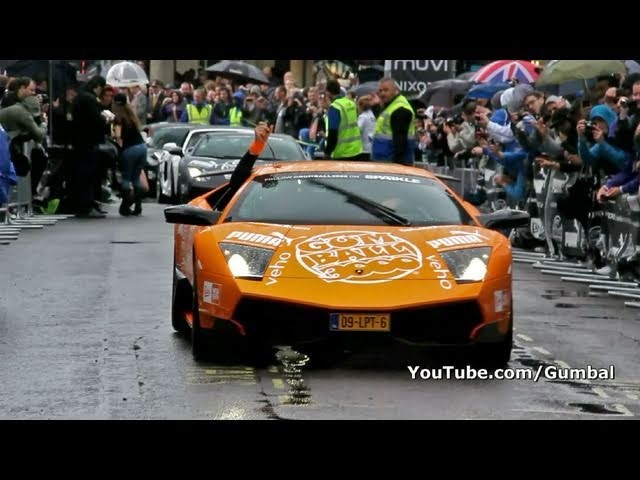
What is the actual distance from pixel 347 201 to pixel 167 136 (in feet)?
74.0

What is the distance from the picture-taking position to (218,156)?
27766 millimetres

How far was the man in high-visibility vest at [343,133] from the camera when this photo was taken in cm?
2294

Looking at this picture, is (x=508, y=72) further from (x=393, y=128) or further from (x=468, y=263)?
(x=468, y=263)

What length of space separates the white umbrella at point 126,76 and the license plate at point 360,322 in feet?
A: 97.5

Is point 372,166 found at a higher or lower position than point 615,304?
higher

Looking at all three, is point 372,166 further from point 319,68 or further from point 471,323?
point 319,68

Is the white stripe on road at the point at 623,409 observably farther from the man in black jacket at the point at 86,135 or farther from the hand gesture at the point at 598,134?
the man in black jacket at the point at 86,135

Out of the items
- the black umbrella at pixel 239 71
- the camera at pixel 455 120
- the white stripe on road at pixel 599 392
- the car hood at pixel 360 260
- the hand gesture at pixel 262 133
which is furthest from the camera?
the black umbrella at pixel 239 71

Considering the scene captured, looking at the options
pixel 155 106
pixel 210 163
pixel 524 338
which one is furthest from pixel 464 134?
pixel 155 106

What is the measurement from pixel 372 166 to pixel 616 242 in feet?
18.4

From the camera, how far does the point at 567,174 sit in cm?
1988

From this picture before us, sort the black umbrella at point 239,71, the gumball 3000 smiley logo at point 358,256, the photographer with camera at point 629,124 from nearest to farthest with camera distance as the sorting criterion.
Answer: the gumball 3000 smiley logo at point 358,256 → the photographer with camera at point 629,124 → the black umbrella at point 239,71

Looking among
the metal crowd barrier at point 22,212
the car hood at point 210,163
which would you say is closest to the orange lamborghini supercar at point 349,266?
the metal crowd barrier at point 22,212
